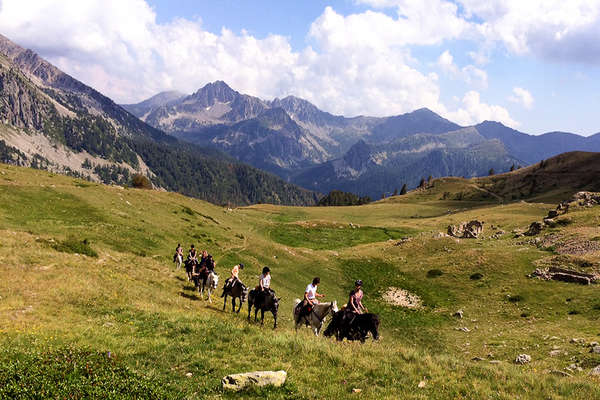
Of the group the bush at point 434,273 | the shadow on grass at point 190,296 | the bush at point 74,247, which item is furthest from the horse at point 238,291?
the bush at point 434,273

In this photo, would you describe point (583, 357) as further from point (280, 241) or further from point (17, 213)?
point (280, 241)

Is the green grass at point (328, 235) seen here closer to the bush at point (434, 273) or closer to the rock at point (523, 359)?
the bush at point (434, 273)

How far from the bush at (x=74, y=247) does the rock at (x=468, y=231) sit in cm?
6711

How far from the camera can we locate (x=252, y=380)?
12078 mm

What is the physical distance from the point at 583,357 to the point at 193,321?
24124 mm

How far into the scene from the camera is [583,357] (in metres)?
21.8

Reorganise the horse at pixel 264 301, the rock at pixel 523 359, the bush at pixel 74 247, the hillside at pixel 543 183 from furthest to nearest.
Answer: the hillside at pixel 543 183 → the bush at pixel 74 247 → the horse at pixel 264 301 → the rock at pixel 523 359

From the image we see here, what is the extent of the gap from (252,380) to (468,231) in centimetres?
7095

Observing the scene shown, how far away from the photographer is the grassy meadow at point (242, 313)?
12164 millimetres

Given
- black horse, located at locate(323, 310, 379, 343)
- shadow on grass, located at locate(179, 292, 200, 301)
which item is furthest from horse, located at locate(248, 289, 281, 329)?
shadow on grass, located at locate(179, 292, 200, 301)

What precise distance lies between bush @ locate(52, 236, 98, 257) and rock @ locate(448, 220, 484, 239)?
67.1 meters

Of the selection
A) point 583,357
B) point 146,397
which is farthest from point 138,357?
point 583,357

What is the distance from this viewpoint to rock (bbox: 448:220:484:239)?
2832 inches

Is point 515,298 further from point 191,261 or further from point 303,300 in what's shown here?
point 191,261
